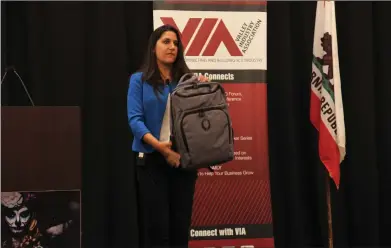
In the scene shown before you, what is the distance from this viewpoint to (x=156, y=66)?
7.79ft

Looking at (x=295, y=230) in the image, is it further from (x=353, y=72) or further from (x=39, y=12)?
(x=39, y=12)

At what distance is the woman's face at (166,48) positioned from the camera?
236cm

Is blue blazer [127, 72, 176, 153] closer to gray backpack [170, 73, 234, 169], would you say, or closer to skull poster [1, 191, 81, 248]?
gray backpack [170, 73, 234, 169]

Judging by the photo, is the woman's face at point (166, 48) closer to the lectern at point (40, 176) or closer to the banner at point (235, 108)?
the lectern at point (40, 176)

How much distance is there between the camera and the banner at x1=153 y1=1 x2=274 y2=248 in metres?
3.32

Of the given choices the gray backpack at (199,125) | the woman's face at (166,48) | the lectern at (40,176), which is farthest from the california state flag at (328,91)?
the lectern at (40,176)

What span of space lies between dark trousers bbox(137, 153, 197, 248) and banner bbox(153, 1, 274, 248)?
101cm

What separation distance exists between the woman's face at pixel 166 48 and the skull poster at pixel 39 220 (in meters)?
0.95

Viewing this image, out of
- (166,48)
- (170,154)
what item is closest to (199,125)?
(170,154)

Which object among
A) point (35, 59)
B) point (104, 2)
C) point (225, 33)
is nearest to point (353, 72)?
point (225, 33)

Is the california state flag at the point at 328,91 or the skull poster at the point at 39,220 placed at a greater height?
the california state flag at the point at 328,91

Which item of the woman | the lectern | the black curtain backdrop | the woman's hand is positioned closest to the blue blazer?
the woman

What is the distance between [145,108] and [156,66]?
225 millimetres

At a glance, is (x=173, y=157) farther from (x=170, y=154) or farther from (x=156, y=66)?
(x=156, y=66)
